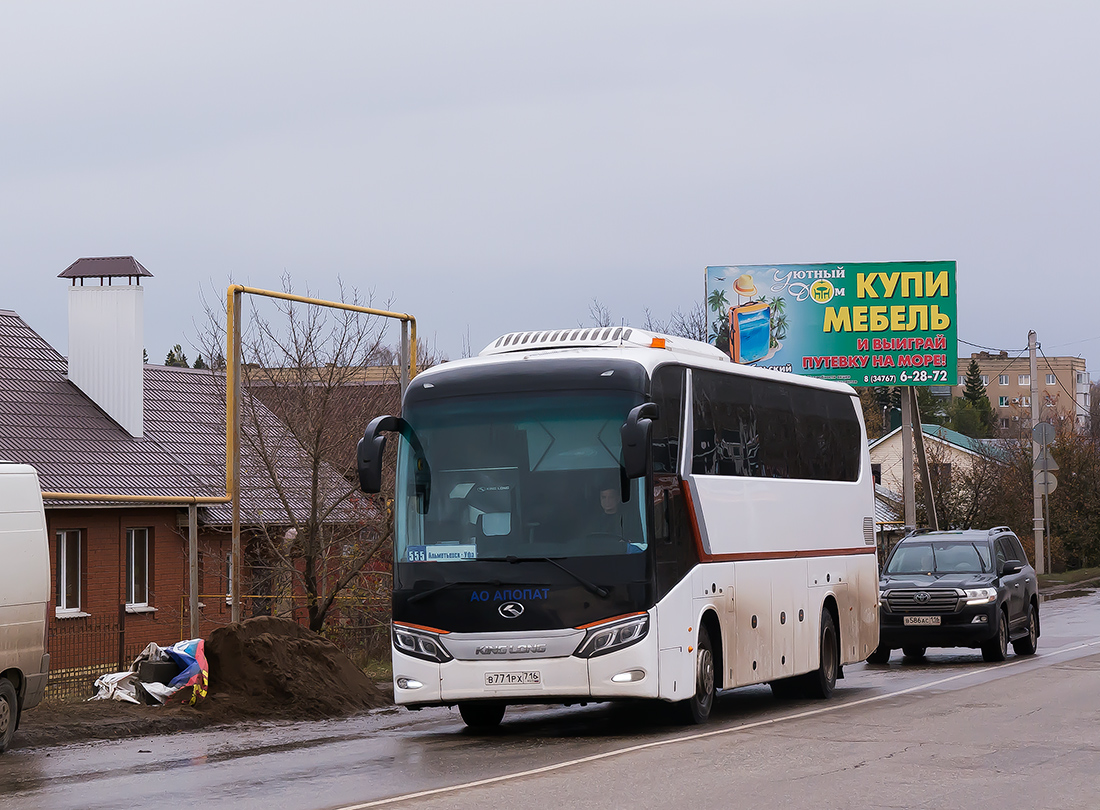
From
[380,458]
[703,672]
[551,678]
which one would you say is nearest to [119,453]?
[380,458]

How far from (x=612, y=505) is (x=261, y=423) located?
9.74 m

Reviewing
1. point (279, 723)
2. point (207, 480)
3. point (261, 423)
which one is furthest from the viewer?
point (207, 480)

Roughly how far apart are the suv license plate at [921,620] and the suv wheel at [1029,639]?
1958 millimetres

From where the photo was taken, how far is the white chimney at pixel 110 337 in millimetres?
33219

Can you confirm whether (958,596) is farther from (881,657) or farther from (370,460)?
(370,460)

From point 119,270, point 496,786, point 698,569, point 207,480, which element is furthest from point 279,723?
point 119,270

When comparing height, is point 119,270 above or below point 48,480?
above

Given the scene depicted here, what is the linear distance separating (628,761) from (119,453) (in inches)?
894

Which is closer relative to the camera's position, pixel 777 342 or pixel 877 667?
pixel 877 667

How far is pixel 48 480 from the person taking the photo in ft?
93.2

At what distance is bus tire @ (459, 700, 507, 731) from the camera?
1466cm

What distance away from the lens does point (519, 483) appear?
44.1 ft

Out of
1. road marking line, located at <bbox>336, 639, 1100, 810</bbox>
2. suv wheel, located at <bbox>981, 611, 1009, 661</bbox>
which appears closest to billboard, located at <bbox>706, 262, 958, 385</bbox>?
suv wheel, located at <bbox>981, 611, 1009, 661</bbox>

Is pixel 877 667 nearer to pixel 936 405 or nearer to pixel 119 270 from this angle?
pixel 119 270
